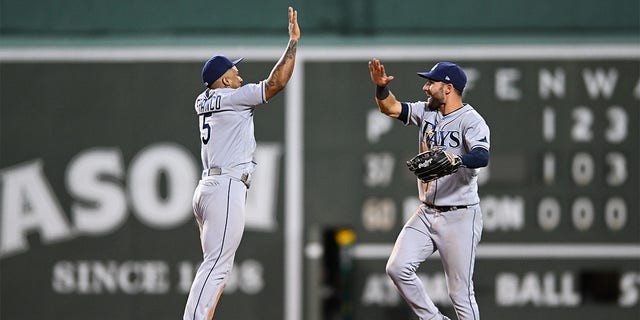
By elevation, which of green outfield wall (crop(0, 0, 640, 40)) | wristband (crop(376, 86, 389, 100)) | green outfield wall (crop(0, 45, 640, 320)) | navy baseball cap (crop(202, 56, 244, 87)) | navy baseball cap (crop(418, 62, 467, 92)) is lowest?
green outfield wall (crop(0, 45, 640, 320))

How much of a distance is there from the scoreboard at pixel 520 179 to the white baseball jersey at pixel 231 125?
275cm

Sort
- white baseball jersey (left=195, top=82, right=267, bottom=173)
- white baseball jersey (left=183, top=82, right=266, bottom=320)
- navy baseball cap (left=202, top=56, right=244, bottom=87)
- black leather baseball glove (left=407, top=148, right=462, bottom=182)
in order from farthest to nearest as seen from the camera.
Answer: navy baseball cap (left=202, top=56, right=244, bottom=87), white baseball jersey (left=195, top=82, right=267, bottom=173), white baseball jersey (left=183, top=82, right=266, bottom=320), black leather baseball glove (left=407, top=148, right=462, bottom=182)

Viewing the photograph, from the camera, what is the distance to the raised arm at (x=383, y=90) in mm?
5855

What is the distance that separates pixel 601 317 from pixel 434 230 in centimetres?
326

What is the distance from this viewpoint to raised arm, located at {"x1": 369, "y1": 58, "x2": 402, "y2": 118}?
5.86 meters

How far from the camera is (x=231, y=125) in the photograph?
5.80 m

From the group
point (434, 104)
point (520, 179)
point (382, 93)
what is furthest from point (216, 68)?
point (520, 179)

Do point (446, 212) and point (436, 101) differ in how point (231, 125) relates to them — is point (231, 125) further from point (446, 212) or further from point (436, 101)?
point (446, 212)

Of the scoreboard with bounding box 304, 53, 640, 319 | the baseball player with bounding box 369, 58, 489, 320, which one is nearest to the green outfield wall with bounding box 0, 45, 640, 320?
the scoreboard with bounding box 304, 53, 640, 319

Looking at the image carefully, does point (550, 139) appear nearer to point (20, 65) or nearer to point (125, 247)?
point (125, 247)

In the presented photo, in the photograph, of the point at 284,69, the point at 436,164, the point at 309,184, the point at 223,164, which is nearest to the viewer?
the point at 436,164

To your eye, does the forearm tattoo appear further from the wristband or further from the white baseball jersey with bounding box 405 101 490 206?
the white baseball jersey with bounding box 405 101 490 206

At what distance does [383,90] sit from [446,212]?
727mm

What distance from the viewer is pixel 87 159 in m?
8.71
